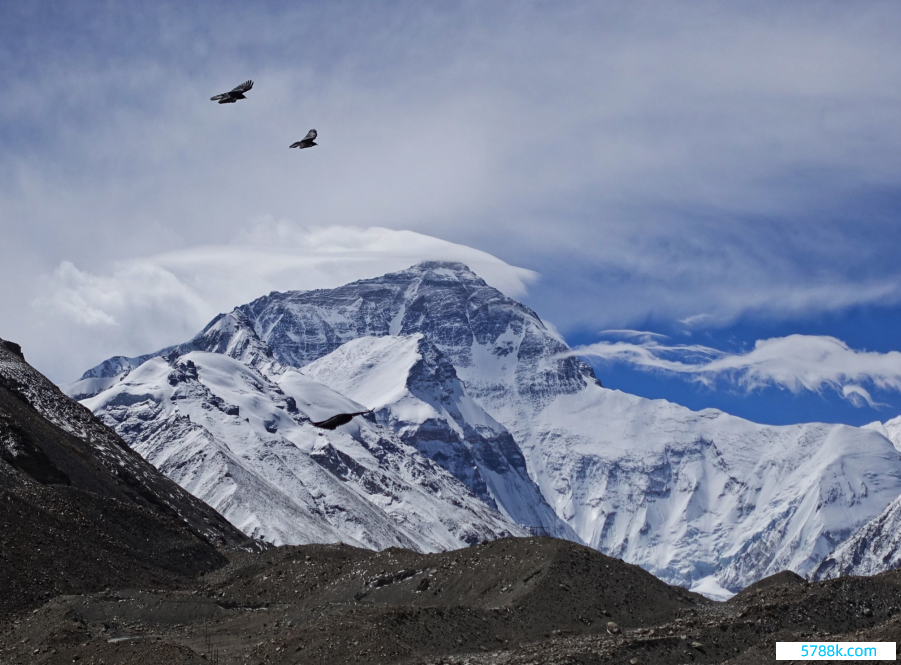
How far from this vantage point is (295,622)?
45.7 m

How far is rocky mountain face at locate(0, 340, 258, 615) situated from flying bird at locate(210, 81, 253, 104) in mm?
23943

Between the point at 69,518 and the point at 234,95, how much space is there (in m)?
29.8

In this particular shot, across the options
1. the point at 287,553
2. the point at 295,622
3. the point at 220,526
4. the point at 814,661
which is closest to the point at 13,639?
the point at 295,622

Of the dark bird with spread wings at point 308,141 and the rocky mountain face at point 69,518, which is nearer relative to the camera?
the dark bird with spread wings at point 308,141

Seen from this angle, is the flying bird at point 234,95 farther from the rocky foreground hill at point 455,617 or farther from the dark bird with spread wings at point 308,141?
the rocky foreground hill at point 455,617

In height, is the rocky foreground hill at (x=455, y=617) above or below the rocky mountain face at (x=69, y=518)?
below

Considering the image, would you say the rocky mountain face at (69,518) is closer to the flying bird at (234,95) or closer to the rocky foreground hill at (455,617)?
the rocky foreground hill at (455,617)

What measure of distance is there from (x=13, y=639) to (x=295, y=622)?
10722mm

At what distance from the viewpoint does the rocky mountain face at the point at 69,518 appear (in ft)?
179

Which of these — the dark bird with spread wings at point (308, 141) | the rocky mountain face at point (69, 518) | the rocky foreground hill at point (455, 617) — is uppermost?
the dark bird with spread wings at point (308, 141)

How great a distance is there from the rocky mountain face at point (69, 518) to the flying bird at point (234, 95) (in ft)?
78.6

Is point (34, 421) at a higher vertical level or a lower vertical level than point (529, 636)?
higher

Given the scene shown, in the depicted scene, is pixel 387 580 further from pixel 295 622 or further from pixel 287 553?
pixel 287 553

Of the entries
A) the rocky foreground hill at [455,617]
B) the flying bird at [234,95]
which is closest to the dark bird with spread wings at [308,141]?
the flying bird at [234,95]
